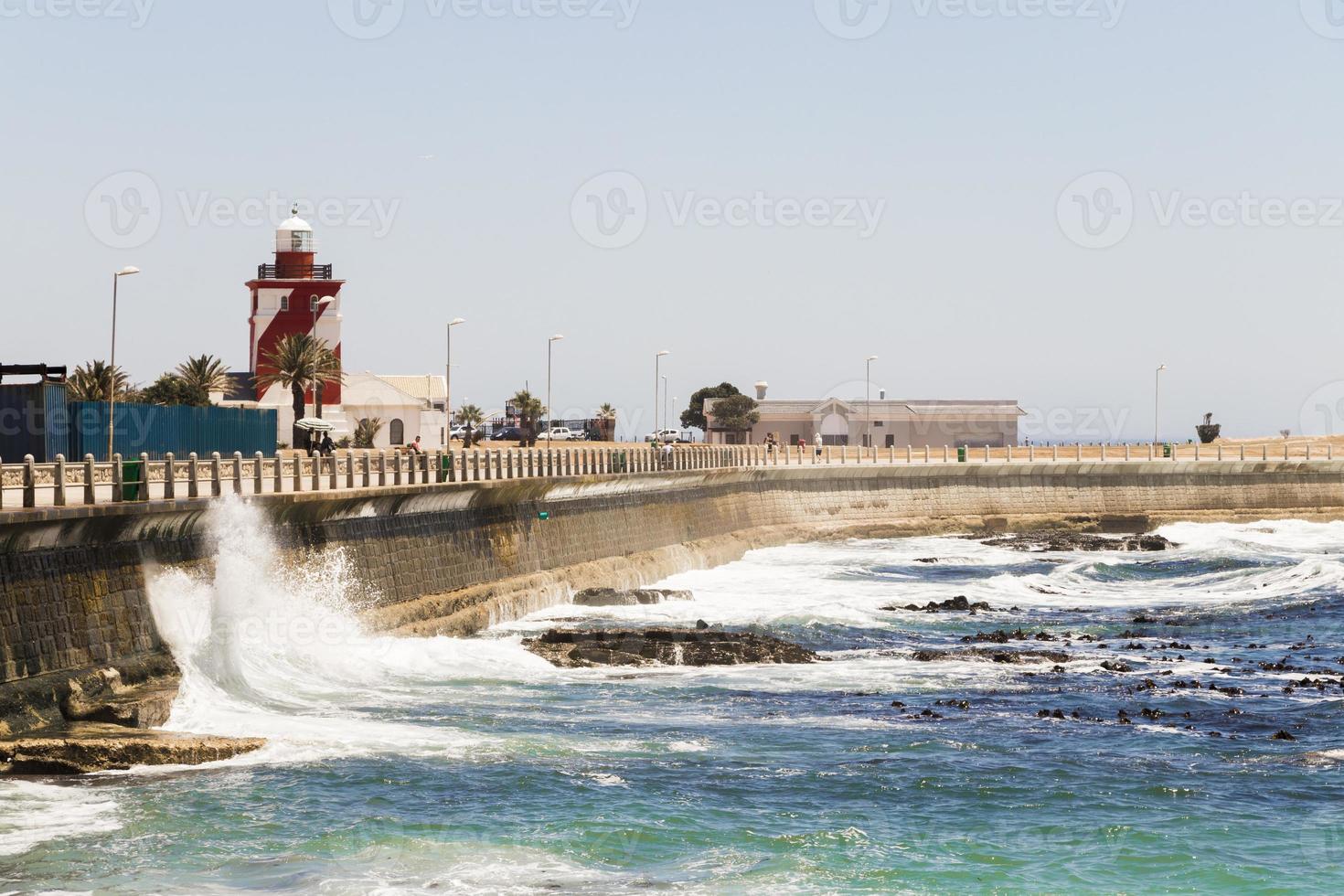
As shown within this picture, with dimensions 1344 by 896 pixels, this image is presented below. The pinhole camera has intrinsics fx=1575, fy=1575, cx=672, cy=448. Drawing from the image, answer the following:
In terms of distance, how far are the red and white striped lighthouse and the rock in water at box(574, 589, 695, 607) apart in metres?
34.5

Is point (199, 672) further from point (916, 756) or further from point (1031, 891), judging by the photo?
point (1031, 891)

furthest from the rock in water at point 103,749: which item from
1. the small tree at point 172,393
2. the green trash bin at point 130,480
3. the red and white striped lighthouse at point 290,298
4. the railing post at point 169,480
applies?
the red and white striped lighthouse at point 290,298

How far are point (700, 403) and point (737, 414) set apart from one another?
68.8ft

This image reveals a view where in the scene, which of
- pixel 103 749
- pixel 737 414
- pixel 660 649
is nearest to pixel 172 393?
pixel 660 649

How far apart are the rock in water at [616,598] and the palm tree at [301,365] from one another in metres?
23.3

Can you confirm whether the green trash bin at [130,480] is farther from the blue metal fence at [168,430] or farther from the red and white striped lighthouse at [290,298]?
the red and white striped lighthouse at [290,298]

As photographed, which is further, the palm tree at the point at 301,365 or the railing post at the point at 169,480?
the palm tree at the point at 301,365

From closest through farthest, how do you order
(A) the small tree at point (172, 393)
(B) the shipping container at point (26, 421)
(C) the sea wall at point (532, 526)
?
(C) the sea wall at point (532, 526) → (B) the shipping container at point (26, 421) → (A) the small tree at point (172, 393)

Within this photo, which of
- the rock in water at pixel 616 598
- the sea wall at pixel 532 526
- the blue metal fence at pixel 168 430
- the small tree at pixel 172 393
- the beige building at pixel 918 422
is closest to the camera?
the sea wall at pixel 532 526

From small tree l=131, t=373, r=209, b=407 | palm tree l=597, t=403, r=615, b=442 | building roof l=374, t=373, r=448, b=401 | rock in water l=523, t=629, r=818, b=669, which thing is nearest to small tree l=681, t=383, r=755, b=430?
palm tree l=597, t=403, r=615, b=442

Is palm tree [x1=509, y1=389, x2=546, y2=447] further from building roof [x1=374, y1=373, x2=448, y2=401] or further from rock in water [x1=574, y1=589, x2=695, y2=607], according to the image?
rock in water [x1=574, y1=589, x2=695, y2=607]

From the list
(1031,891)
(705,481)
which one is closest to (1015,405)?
(705,481)

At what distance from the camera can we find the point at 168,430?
3625cm

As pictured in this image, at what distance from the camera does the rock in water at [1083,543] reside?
63.1 m
